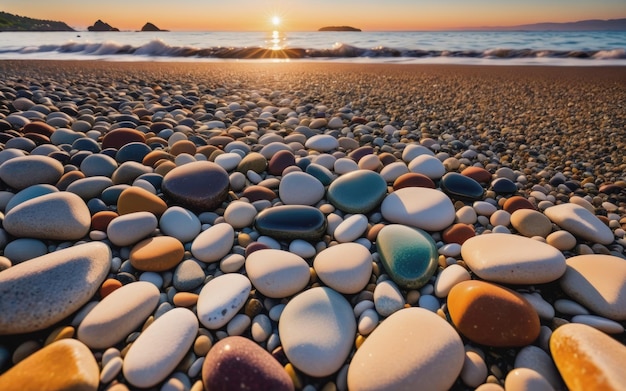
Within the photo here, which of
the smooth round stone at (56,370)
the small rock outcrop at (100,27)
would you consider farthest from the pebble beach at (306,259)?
the small rock outcrop at (100,27)

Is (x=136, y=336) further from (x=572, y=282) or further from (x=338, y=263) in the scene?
(x=572, y=282)

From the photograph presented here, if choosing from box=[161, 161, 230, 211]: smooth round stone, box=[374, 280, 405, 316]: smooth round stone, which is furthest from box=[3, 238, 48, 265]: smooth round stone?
box=[374, 280, 405, 316]: smooth round stone

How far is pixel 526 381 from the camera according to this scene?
0.98 metres

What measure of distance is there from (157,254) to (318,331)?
30.1 inches

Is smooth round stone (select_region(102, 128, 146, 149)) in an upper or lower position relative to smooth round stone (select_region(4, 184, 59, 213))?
upper

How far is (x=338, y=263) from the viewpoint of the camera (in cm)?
141

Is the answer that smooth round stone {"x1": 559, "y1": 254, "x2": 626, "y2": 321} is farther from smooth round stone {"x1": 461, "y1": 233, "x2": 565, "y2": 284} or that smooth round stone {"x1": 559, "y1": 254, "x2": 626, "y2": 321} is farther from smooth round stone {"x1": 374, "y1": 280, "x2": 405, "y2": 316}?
smooth round stone {"x1": 374, "y1": 280, "x2": 405, "y2": 316}

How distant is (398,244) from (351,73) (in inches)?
228

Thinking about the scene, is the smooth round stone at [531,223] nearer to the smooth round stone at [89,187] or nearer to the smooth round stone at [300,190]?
the smooth round stone at [300,190]

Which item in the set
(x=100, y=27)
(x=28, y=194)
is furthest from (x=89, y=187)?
(x=100, y=27)

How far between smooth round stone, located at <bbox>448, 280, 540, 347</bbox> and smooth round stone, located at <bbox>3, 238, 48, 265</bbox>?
1.70 metres

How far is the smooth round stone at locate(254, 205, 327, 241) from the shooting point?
5.40ft

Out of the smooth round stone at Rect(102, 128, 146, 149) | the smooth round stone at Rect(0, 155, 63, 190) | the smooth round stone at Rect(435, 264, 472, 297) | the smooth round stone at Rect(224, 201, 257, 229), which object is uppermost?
the smooth round stone at Rect(102, 128, 146, 149)

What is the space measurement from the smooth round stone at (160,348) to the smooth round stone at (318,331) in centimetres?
31
